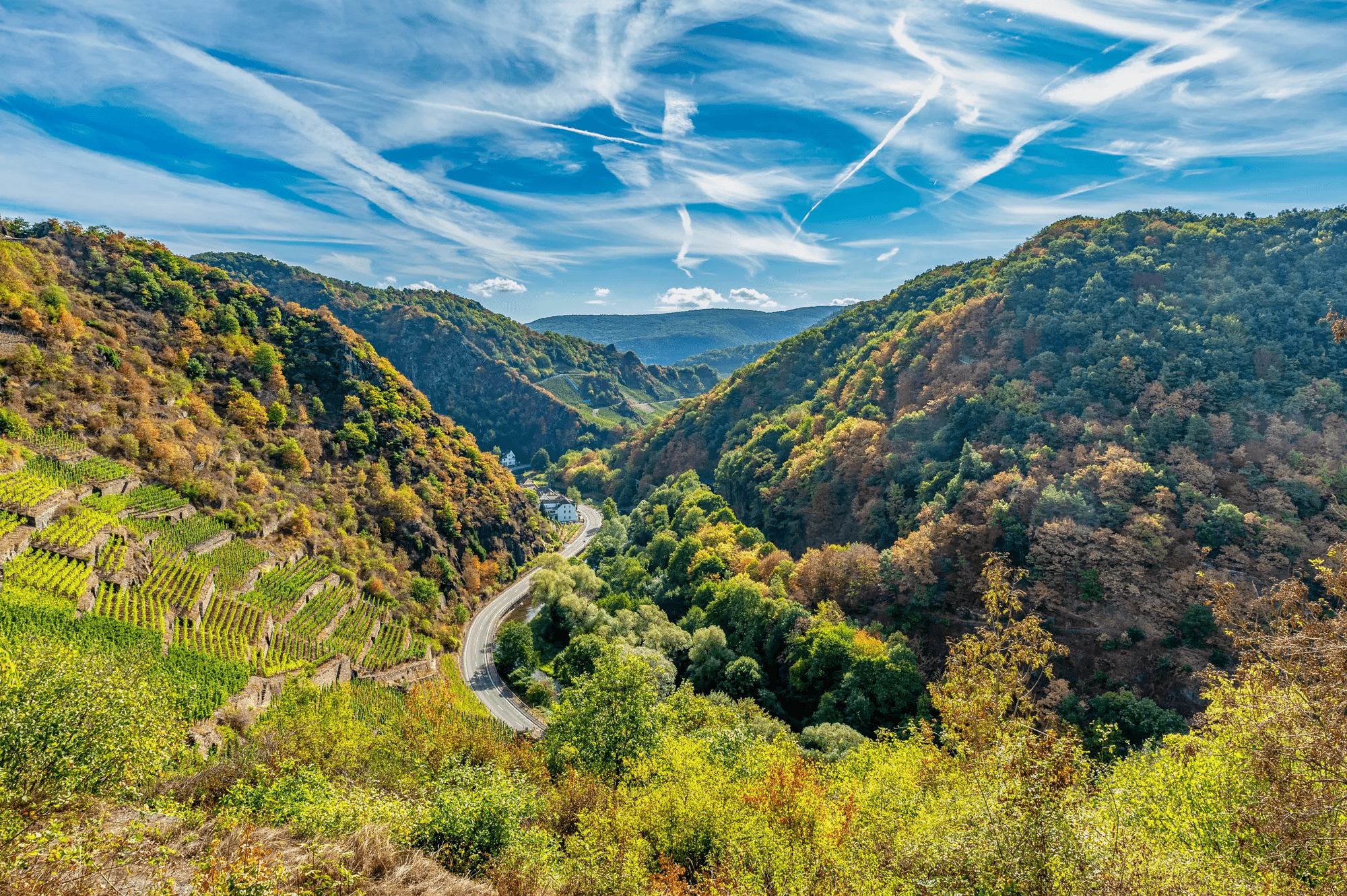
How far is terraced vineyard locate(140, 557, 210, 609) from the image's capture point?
37281mm

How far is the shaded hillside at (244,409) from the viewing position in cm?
4894

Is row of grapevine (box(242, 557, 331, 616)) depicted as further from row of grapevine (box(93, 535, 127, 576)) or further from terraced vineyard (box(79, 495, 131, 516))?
terraced vineyard (box(79, 495, 131, 516))

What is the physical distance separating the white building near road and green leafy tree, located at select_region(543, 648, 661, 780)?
111 meters

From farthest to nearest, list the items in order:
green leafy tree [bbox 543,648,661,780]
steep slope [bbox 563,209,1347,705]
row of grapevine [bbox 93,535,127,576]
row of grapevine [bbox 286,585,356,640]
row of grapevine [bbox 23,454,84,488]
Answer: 1. row of grapevine [bbox 286,585,356,640]
2. steep slope [bbox 563,209,1347,705]
3. row of grapevine [bbox 23,454,84,488]
4. row of grapevine [bbox 93,535,127,576]
5. green leafy tree [bbox 543,648,661,780]

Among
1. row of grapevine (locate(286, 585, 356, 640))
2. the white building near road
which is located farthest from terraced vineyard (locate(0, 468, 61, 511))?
the white building near road

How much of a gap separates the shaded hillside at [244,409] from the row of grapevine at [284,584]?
2.19 m

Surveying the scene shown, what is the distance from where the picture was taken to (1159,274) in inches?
2768

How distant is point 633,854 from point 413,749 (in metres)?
19.1

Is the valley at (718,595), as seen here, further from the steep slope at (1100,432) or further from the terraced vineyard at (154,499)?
the terraced vineyard at (154,499)

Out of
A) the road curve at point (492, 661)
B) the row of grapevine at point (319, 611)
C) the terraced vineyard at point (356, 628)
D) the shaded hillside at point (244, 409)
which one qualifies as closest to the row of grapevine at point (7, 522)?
the shaded hillside at point (244, 409)

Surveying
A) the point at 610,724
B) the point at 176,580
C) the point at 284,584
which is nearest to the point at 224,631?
the point at 176,580

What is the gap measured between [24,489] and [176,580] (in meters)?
10.3

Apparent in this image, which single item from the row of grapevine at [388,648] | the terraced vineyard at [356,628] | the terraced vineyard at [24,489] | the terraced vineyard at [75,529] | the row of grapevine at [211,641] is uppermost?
the terraced vineyard at [24,489]

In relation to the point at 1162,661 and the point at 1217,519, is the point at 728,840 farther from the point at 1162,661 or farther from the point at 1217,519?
the point at 1217,519
